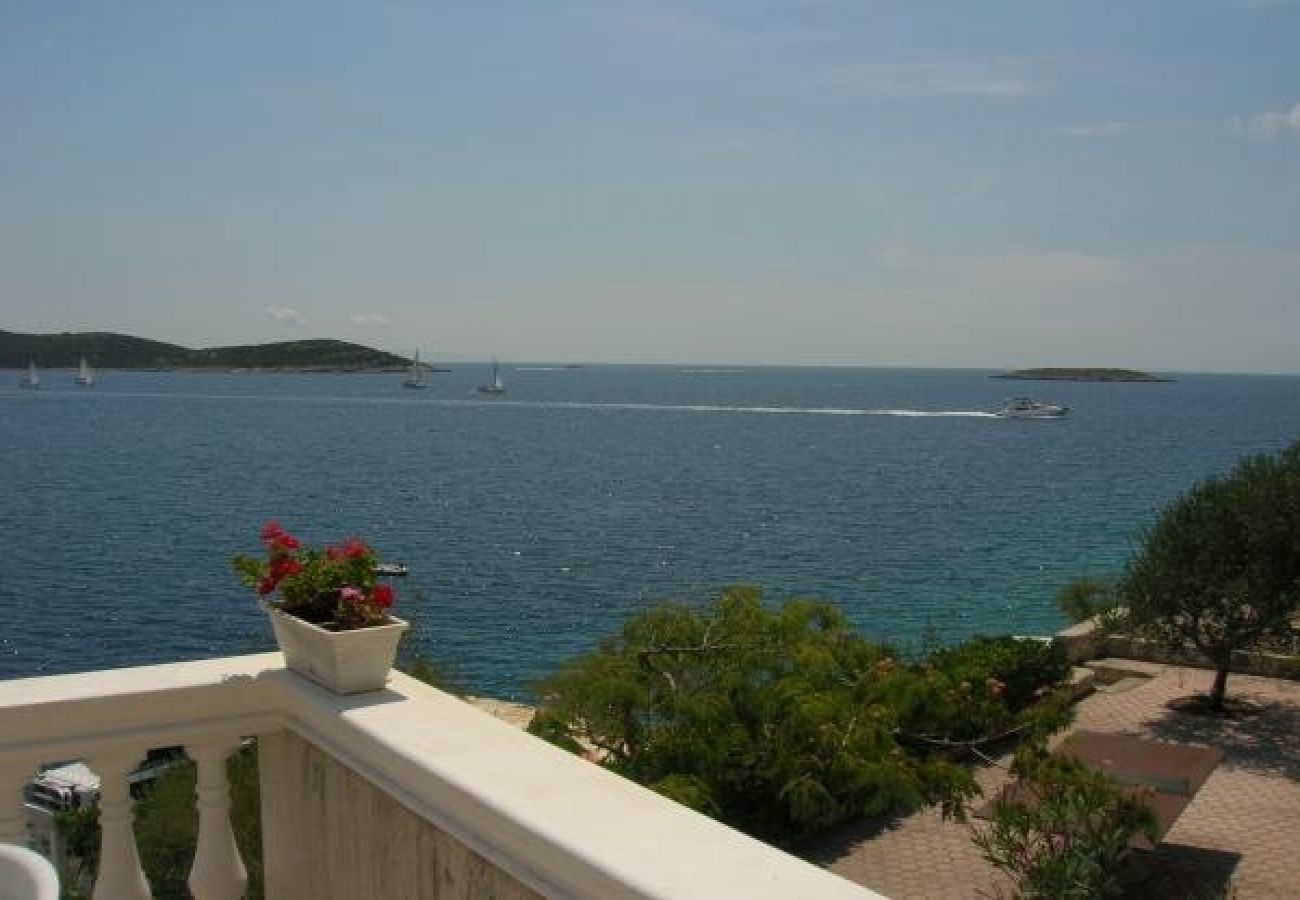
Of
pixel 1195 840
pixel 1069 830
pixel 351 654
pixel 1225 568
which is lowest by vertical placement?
pixel 1195 840

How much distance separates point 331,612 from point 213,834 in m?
0.60

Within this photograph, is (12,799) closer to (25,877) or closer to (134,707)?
(134,707)

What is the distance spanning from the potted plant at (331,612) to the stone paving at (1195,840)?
6.87 m

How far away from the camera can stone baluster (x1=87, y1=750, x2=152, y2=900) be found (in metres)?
2.74

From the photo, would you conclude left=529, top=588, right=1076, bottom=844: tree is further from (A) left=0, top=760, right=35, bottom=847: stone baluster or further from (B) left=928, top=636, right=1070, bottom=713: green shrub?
(A) left=0, top=760, right=35, bottom=847: stone baluster

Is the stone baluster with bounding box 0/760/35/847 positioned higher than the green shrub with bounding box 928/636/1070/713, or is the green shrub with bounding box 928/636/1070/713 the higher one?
the stone baluster with bounding box 0/760/35/847

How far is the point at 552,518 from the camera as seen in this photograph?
52.5 m

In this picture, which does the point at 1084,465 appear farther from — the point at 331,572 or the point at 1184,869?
the point at 331,572

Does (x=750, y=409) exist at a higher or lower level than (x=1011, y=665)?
lower

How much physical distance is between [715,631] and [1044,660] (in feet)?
26.5

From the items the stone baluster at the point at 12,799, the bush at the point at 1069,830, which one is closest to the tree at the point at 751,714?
the bush at the point at 1069,830

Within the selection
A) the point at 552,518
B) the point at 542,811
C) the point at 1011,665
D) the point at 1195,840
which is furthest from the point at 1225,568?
the point at 552,518

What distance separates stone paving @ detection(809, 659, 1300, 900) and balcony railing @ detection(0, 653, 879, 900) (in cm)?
687

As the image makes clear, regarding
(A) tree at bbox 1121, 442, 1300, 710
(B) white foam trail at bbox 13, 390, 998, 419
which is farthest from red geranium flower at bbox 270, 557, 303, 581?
(B) white foam trail at bbox 13, 390, 998, 419
